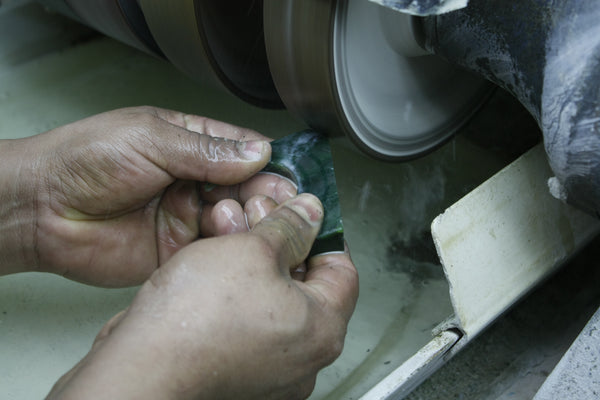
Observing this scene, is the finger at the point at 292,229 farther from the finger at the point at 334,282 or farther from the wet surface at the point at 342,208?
the wet surface at the point at 342,208

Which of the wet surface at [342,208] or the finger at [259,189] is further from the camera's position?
the wet surface at [342,208]

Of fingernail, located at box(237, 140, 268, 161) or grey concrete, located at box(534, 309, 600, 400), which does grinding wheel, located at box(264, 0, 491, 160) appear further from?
grey concrete, located at box(534, 309, 600, 400)

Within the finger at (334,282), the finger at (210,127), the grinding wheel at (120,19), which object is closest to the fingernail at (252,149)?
the finger at (210,127)

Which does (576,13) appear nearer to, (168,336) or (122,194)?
(168,336)

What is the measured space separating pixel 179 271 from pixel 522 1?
70 centimetres

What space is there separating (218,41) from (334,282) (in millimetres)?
697

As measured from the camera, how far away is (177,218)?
4.26 ft

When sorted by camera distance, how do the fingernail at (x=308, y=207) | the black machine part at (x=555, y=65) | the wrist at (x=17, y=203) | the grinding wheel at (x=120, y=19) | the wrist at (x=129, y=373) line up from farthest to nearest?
the grinding wheel at (x=120, y=19) → the wrist at (x=17, y=203) → the fingernail at (x=308, y=207) → the black machine part at (x=555, y=65) → the wrist at (x=129, y=373)

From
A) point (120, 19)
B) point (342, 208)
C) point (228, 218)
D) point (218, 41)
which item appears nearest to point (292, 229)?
point (228, 218)

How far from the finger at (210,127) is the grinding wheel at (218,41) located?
0.49 ft

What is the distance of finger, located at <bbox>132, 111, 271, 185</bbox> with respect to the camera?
1146 millimetres

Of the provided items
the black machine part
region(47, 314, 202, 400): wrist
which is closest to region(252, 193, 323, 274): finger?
region(47, 314, 202, 400): wrist

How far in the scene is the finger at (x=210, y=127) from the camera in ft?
4.30

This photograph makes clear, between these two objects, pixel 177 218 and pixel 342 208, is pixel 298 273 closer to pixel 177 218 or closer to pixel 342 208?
pixel 177 218
